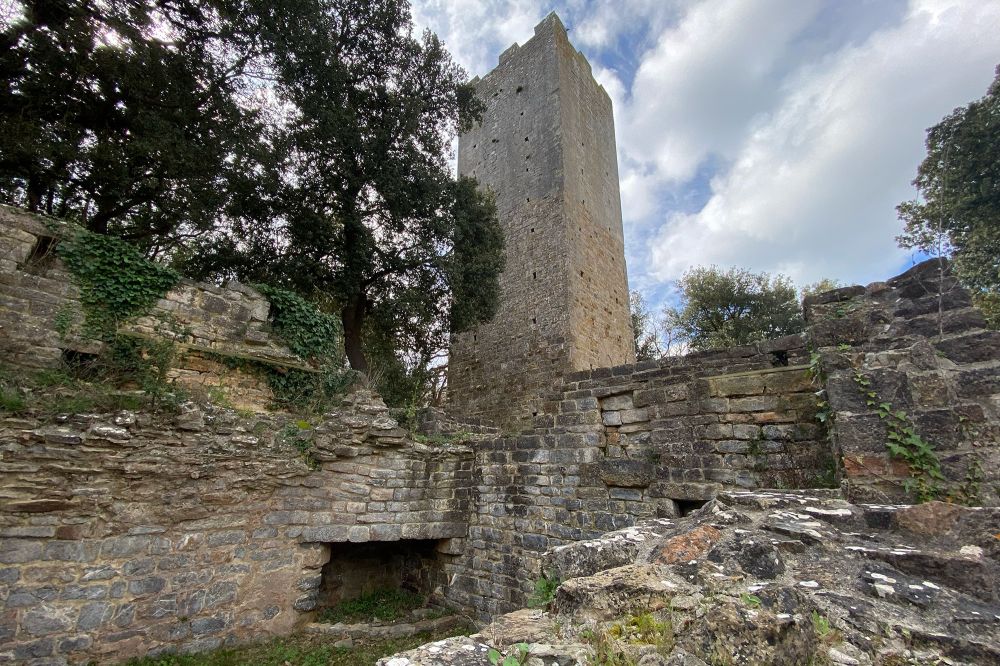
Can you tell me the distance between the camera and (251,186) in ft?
33.1

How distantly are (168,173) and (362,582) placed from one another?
341 inches

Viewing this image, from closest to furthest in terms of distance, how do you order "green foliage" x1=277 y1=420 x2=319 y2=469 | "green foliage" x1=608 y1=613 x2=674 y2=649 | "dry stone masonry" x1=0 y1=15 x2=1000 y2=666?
"green foliage" x1=608 y1=613 x2=674 y2=649 < "dry stone masonry" x1=0 y1=15 x2=1000 y2=666 < "green foliage" x1=277 y1=420 x2=319 y2=469

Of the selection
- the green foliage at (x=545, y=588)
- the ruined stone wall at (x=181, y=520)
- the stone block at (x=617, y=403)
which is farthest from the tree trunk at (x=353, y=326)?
the green foliage at (x=545, y=588)

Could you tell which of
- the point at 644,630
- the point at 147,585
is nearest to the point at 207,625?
the point at 147,585

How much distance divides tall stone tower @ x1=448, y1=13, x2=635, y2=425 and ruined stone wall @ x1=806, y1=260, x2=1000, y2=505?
1032 centimetres

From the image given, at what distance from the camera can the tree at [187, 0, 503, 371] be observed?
10.5 m

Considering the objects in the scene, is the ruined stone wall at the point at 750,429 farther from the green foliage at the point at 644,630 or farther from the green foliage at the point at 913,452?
the green foliage at the point at 644,630

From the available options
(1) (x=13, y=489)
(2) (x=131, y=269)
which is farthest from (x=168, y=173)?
(1) (x=13, y=489)

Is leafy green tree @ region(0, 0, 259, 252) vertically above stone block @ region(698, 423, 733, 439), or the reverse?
leafy green tree @ region(0, 0, 259, 252)

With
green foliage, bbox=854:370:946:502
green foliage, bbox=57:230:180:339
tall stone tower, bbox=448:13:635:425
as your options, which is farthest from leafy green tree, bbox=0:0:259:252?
green foliage, bbox=854:370:946:502

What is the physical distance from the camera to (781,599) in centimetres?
154

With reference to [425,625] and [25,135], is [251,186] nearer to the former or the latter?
[25,135]

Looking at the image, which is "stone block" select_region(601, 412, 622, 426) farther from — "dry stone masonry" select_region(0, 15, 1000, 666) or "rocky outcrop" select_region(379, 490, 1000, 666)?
Result: "rocky outcrop" select_region(379, 490, 1000, 666)

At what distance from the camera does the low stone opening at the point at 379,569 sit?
253 inches
